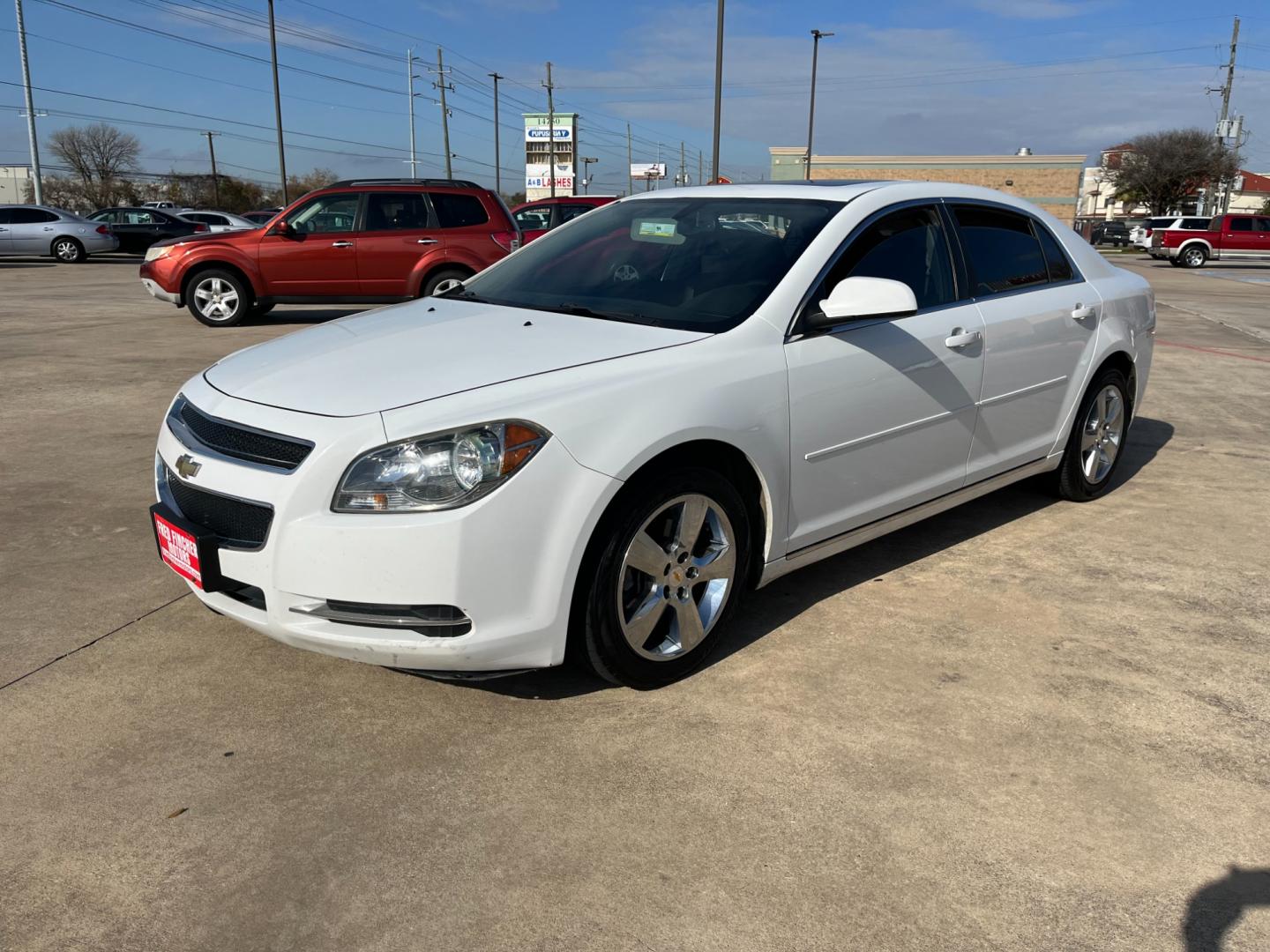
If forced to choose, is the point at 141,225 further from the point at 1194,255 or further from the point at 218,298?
the point at 1194,255

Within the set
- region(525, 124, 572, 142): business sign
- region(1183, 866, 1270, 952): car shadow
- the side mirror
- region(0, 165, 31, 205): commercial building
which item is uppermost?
region(525, 124, 572, 142): business sign

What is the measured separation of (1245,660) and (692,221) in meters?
2.59

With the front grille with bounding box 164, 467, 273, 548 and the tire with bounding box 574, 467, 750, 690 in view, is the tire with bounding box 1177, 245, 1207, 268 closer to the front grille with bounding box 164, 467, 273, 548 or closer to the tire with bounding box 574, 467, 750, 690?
the tire with bounding box 574, 467, 750, 690

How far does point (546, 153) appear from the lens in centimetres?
8950

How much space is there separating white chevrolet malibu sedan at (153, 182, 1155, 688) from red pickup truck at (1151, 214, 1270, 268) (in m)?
34.8

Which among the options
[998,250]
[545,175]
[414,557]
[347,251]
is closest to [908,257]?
[998,250]

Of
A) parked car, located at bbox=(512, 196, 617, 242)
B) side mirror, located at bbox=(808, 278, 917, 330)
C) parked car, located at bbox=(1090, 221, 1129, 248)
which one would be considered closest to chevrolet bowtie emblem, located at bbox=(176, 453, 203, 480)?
side mirror, located at bbox=(808, 278, 917, 330)

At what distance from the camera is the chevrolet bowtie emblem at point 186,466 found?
3.04 metres

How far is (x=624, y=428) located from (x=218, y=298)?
36.8ft

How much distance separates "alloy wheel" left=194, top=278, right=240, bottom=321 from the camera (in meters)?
12.6

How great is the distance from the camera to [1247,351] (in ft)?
37.8

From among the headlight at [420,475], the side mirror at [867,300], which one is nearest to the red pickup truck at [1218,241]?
the side mirror at [867,300]

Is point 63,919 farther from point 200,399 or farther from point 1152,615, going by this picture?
point 1152,615

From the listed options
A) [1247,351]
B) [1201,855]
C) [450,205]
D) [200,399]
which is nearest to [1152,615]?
[1201,855]
